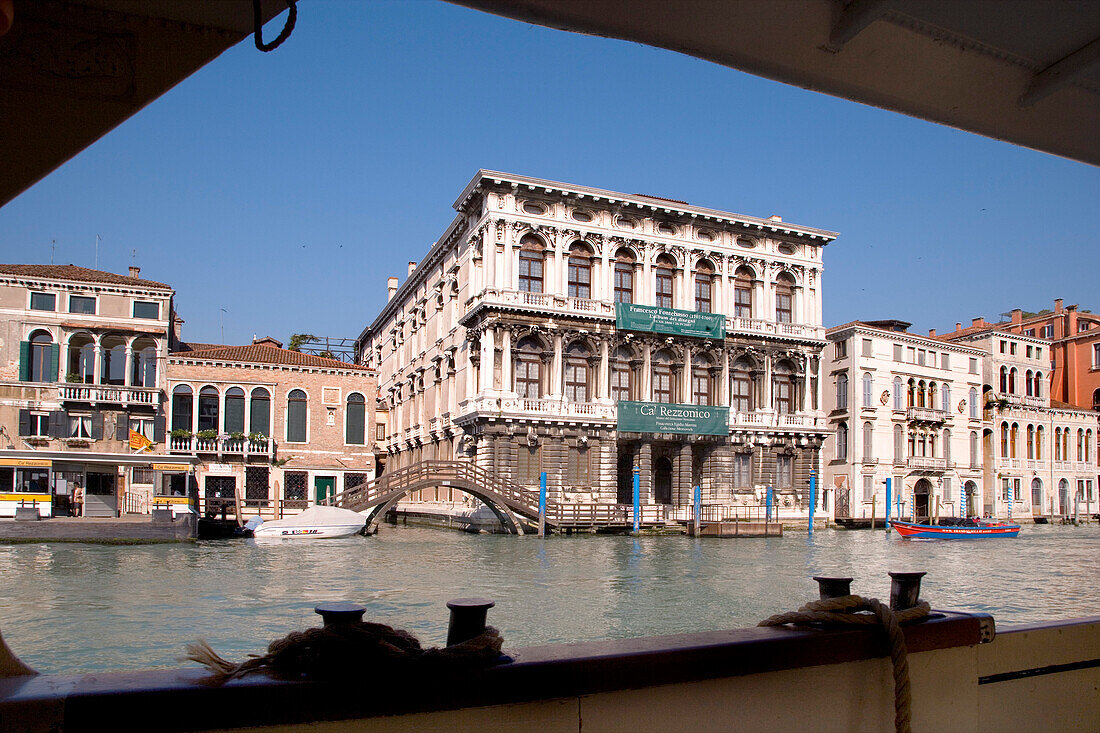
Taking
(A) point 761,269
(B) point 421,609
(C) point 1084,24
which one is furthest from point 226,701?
(A) point 761,269

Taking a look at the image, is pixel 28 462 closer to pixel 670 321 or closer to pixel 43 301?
pixel 43 301

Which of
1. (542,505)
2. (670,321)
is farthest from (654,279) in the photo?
(542,505)

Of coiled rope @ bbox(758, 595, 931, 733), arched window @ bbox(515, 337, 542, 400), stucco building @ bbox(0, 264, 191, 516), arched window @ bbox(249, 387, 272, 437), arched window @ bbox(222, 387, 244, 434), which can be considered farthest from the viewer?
arched window @ bbox(249, 387, 272, 437)

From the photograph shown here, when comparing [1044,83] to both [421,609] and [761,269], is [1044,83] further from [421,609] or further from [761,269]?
[761,269]

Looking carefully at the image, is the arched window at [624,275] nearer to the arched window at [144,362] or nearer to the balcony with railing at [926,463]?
the arched window at [144,362]

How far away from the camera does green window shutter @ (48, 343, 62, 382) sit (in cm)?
2475

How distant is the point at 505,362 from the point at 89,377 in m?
12.0

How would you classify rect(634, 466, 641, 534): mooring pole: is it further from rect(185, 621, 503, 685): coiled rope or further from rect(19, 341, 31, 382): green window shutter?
rect(185, 621, 503, 685): coiled rope

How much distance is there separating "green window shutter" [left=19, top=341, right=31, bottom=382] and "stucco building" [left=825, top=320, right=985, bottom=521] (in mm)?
27766

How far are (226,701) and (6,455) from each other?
24018mm

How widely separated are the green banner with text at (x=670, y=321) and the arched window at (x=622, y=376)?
112 cm

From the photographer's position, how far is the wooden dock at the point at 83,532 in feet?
63.1

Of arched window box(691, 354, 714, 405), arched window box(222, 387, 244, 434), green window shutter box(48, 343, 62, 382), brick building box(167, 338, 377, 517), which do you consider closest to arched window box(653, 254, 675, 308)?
arched window box(691, 354, 714, 405)

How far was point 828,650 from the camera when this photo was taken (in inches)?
96.0
